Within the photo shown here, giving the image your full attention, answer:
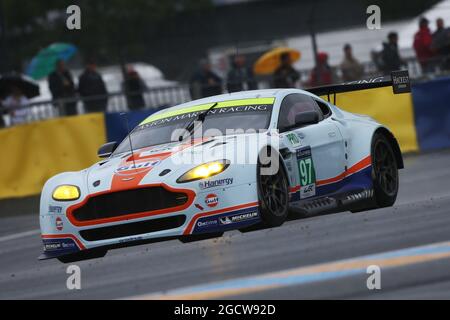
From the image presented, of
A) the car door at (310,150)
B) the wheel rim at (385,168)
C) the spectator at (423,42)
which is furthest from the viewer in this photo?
the spectator at (423,42)

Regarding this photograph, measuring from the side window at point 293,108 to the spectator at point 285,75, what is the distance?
7802 millimetres

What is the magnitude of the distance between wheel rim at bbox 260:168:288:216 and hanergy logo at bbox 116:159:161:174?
0.84 meters

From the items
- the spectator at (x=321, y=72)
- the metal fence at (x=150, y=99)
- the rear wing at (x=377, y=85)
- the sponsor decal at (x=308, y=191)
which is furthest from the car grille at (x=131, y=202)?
the spectator at (x=321, y=72)

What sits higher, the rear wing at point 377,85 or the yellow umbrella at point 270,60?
the rear wing at point 377,85

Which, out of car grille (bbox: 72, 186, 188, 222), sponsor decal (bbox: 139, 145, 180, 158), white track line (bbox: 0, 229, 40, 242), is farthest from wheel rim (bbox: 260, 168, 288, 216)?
white track line (bbox: 0, 229, 40, 242)

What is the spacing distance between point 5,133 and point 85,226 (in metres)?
8.66

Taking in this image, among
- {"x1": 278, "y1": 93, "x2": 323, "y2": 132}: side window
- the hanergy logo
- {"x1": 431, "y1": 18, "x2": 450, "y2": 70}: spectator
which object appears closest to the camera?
the hanergy logo

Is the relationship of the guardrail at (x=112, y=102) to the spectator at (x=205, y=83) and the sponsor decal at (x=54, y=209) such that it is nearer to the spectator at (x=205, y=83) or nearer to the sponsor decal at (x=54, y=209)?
the spectator at (x=205, y=83)

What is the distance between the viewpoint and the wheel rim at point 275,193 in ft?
29.9

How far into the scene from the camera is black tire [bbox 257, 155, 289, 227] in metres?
9.03

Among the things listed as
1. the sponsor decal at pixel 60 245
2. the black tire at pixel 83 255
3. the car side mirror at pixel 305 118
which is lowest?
the black tire at pixel 83 255

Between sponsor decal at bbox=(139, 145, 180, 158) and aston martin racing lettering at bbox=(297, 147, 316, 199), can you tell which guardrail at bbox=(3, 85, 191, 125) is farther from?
sponsor decal at bbox=(139, 145, 180, 158)
